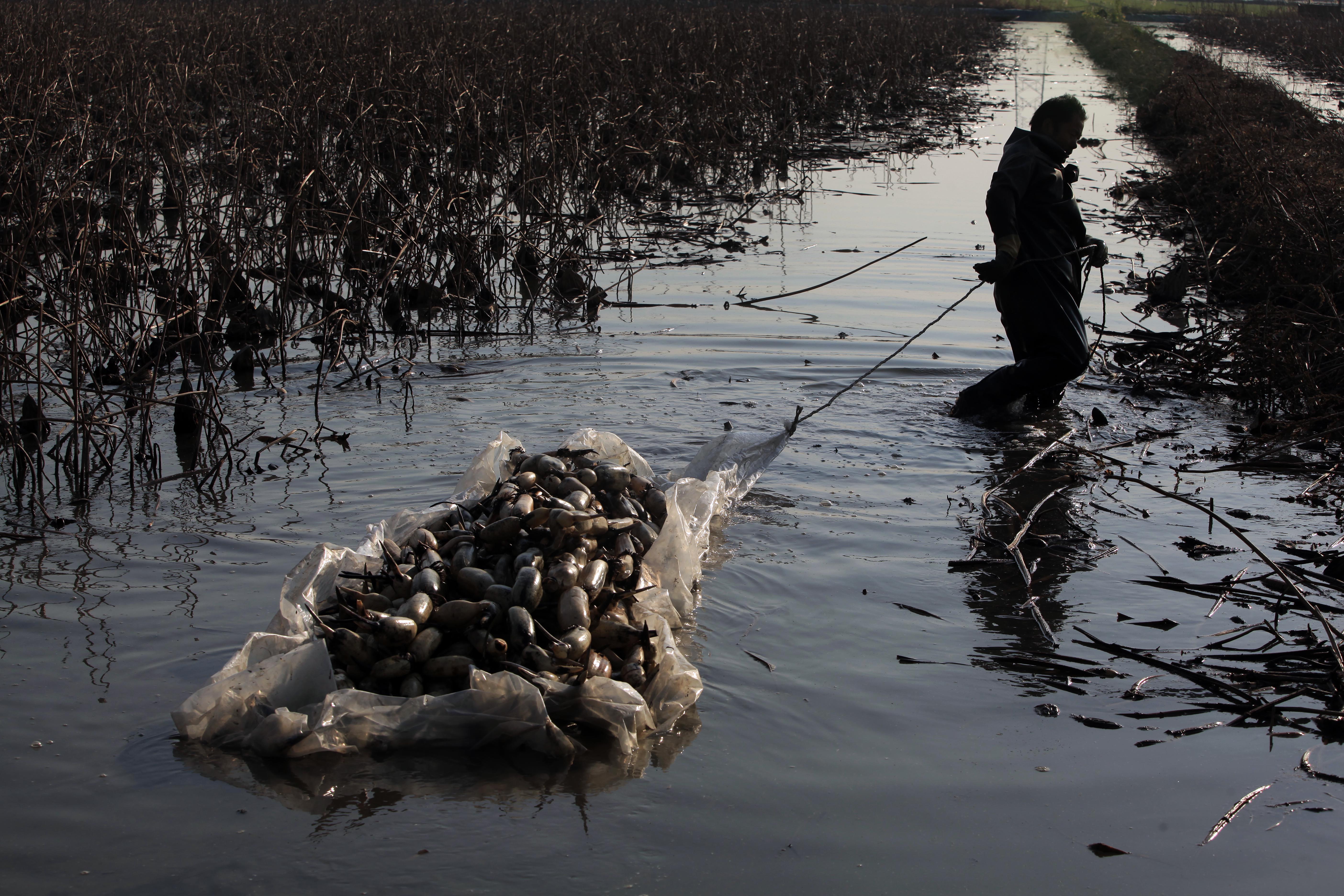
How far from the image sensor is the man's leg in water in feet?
19.0

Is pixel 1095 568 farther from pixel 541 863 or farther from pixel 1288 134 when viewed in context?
pixel 1288 134

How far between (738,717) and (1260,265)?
6.93 m

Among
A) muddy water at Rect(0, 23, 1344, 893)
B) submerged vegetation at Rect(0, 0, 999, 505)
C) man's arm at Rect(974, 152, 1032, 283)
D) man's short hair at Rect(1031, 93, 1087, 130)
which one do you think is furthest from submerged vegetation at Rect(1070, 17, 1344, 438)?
submerged vegetation at Rect(0, 0, 999, 505)

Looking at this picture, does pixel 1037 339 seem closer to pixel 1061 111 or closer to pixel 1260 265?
pixel 1061 111

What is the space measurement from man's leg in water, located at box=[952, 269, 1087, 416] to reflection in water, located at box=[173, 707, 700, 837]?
3756mm

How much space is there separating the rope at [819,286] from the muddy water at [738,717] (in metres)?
0.69

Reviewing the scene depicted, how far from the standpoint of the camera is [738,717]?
307 cm

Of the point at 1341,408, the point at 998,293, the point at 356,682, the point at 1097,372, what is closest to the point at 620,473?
the point at 356,682

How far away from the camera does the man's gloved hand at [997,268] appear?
546 cm

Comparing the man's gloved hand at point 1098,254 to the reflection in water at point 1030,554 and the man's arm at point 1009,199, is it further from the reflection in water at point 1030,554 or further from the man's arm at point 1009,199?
the reflection in water at point 1030,554

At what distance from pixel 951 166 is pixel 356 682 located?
13.4 metres

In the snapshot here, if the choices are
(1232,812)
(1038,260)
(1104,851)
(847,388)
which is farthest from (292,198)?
(1232,812)

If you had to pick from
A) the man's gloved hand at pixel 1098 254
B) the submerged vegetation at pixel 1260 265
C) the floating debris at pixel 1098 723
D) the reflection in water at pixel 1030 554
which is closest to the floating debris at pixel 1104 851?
the floating debris at pixel 1098 723

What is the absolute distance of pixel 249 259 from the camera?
6742 millimetres
